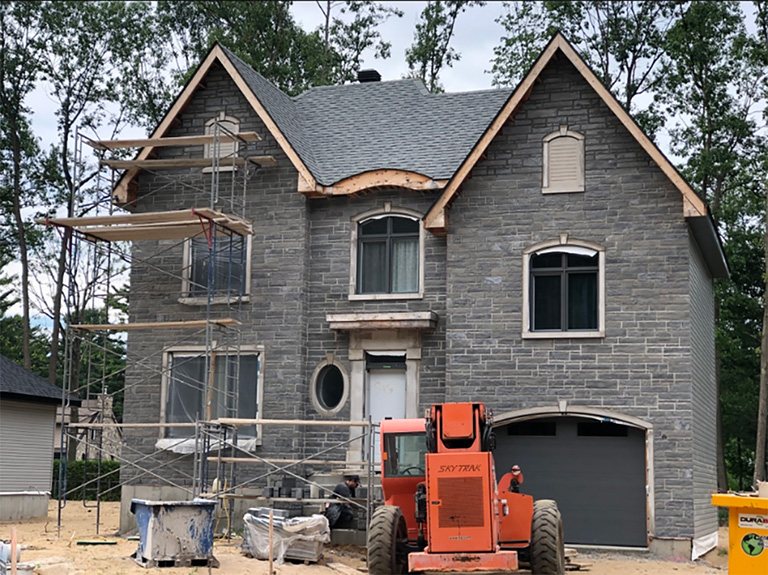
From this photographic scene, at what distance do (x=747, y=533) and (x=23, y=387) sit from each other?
17.9 metres

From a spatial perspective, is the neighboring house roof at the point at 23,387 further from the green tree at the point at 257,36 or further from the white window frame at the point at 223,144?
the green tree at the point at 257,36

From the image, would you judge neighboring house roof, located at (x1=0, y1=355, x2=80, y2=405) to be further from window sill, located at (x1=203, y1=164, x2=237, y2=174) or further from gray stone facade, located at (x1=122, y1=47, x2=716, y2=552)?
window sill, located at (x1=203, y1=164, x2=237, y2=174)

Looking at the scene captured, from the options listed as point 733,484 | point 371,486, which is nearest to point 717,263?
point 371,486

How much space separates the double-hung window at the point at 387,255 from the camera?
74.8ft

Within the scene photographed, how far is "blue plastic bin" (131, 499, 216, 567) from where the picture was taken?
16.2 meters

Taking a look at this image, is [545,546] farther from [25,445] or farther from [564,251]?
[25,445]

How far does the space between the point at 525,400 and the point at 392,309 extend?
358cm

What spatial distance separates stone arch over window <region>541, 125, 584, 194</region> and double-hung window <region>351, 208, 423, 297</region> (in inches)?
119

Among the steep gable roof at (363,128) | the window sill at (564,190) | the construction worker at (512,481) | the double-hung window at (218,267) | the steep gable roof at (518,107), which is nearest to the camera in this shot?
the construction worker at (512,481)

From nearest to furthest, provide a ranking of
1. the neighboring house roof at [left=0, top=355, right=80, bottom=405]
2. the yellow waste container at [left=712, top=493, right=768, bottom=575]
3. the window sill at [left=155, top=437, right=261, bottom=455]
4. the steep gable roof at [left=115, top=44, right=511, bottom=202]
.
→ the yellow waste container at [left=712, top=493, right=768, bottom=575], the window sill at [left=155, top=437, right=261, bottom=455], the steep gable roof at [left=115, top=44, right=511, bottom=202], the neighboring house roof at [left=0, top=355, right=80, bottom=405]

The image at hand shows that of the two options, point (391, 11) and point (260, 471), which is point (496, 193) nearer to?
point (260, 471)

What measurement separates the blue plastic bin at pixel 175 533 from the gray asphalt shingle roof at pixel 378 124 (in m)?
8.78

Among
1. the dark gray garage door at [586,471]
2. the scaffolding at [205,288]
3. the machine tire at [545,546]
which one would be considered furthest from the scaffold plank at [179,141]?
the machine tire at [545,546]

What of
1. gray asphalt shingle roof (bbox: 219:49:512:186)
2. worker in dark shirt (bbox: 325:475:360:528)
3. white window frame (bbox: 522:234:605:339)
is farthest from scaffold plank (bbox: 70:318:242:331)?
white window frame (bbox: 522:234:605:339)
